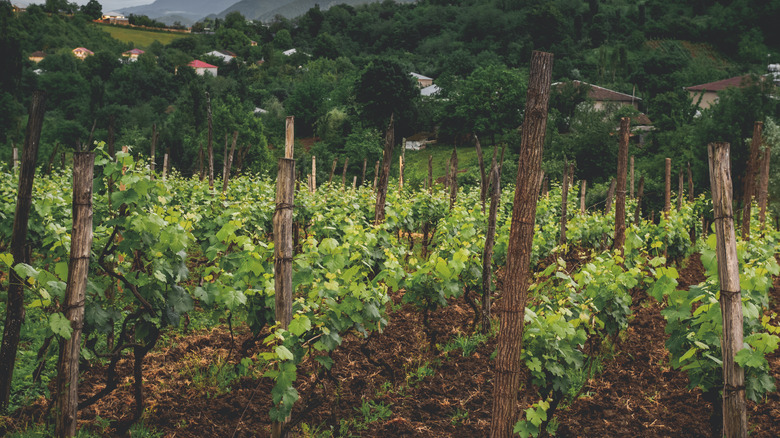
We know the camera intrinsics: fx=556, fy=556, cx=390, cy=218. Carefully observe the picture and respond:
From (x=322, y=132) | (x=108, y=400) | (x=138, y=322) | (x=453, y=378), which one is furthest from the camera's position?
(x=322, y=132)

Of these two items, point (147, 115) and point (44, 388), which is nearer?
point (44, 388)

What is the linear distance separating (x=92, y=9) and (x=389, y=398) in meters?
121

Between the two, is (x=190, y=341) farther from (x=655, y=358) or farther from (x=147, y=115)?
(x=147, y=115)

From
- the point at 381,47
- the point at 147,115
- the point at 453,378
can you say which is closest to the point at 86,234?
the point at 453,378

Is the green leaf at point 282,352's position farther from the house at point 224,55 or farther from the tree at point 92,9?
the tree at point 92,9

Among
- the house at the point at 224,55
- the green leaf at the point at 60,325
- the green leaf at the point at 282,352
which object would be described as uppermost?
the house at the point at 224,55

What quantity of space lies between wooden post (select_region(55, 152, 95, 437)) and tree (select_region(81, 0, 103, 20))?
11575cm

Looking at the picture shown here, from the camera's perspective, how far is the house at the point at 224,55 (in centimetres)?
8238

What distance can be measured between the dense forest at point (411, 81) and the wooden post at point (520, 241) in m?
8.70

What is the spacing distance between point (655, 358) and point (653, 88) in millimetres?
50163

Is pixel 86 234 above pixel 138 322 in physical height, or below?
above

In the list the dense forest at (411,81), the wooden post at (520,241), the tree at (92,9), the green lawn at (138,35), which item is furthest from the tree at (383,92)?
the tree at (92,9)

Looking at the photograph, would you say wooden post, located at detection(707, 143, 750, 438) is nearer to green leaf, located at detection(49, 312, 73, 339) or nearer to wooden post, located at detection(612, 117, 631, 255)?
wooden post, located at detection(612, 117, 631, 255)

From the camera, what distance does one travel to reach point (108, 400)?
4.52 meters
